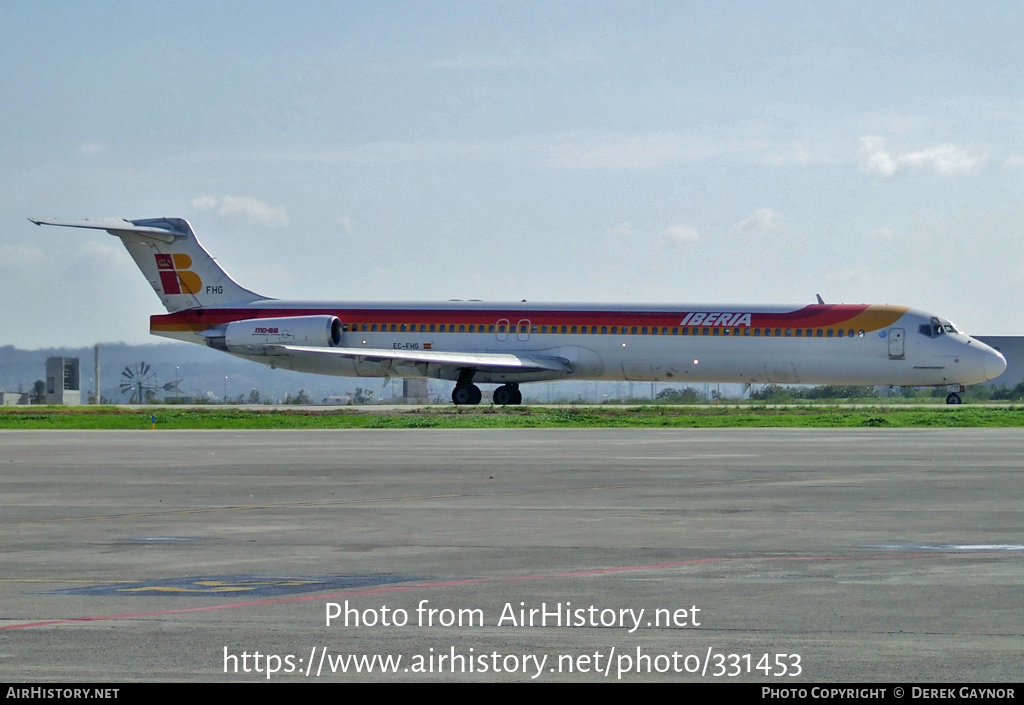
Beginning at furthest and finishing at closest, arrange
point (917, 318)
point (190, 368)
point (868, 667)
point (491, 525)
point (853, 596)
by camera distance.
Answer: point (190, 368) < point (917, 318) < point (491, 525) < point (853, 596) < point (868, 667)

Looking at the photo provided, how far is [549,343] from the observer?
5275cm

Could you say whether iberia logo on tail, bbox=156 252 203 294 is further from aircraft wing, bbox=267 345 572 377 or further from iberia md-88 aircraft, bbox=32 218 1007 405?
aircraft wing, bbox=267 345 572 377

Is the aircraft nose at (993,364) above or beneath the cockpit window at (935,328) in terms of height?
beneath

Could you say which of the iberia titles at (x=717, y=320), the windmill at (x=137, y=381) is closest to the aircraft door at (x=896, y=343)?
the iberia titles at (x=717, y=320)

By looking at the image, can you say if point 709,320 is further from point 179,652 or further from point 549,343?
point 179,652

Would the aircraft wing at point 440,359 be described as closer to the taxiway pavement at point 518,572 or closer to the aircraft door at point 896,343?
the aircraft door at point 896,343

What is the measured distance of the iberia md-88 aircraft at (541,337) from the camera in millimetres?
49875

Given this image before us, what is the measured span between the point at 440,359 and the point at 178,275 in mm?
12994

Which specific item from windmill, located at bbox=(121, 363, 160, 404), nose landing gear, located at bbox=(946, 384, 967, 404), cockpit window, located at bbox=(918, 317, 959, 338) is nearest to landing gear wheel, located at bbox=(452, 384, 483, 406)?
cockpit window, located at bbox=(918, 317, 959, 338)

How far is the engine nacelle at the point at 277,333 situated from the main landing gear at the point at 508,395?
651cm

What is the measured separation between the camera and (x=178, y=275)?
57156 millimetres

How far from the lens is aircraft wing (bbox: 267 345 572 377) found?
2029 inches

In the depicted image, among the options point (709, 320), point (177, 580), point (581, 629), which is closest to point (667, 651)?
point (581, 629)
